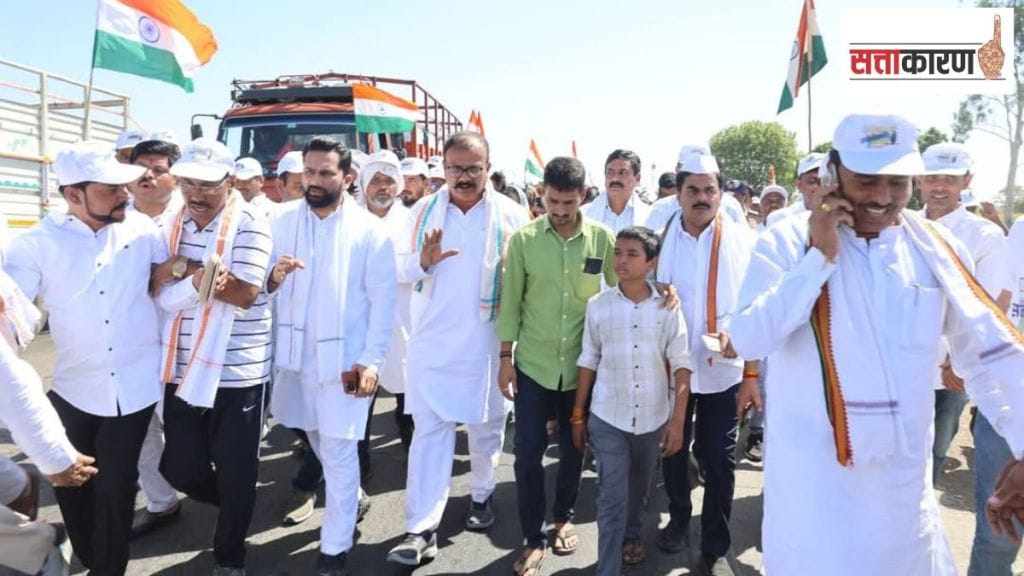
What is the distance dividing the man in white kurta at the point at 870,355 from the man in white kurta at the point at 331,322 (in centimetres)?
205

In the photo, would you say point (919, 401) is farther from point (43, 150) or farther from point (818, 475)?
point (43, 150)

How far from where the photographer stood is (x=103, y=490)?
121 inches

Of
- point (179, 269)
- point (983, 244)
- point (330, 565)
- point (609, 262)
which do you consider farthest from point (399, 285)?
point (983, 244)

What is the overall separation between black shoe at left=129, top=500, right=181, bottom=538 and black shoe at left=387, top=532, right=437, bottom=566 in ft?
4.39

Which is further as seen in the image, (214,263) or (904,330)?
(214,263)

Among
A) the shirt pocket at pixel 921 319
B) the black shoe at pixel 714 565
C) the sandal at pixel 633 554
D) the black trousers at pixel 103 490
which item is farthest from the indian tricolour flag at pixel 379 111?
the shirt pocket at pixel 921 319

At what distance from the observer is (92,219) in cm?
302

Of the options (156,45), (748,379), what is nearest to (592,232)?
(748,379)

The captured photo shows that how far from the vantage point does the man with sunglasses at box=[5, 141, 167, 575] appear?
2.94 meters

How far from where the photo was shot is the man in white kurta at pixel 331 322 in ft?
11.3

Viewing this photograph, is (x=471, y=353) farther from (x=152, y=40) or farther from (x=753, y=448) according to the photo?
(x=152, y=40)

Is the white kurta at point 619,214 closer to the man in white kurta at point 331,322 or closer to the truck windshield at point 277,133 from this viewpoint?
the man in white kurta at point 331,322

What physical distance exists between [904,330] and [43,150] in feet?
35.1

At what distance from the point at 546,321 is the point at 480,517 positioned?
1.29m
